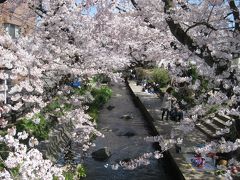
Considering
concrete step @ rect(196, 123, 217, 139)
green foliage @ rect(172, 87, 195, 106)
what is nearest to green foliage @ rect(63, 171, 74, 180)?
concrete step @ rect(196, 123, 217, 139)

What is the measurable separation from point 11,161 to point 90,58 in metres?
8.66

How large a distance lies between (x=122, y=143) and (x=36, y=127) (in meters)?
5.30

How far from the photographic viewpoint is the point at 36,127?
42.7ft

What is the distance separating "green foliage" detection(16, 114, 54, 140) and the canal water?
1791 mm

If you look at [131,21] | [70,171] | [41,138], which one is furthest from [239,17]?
[131,21]

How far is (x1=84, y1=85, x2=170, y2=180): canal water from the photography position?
12.6m

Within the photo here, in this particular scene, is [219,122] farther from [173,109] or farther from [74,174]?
[74,174]

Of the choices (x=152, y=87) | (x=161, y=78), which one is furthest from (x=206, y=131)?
(x=161, y=78)

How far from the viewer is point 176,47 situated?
12.0 metres

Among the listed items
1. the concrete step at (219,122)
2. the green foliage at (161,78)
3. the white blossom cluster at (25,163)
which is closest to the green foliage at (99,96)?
the green foliage at (161,78)

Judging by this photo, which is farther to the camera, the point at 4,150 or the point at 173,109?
the point at 173,109

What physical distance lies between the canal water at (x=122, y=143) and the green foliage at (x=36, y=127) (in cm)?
179

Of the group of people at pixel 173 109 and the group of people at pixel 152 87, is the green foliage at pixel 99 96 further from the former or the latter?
the group of people at pixel 173 109

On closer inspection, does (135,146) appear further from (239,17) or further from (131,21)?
(239,17)
